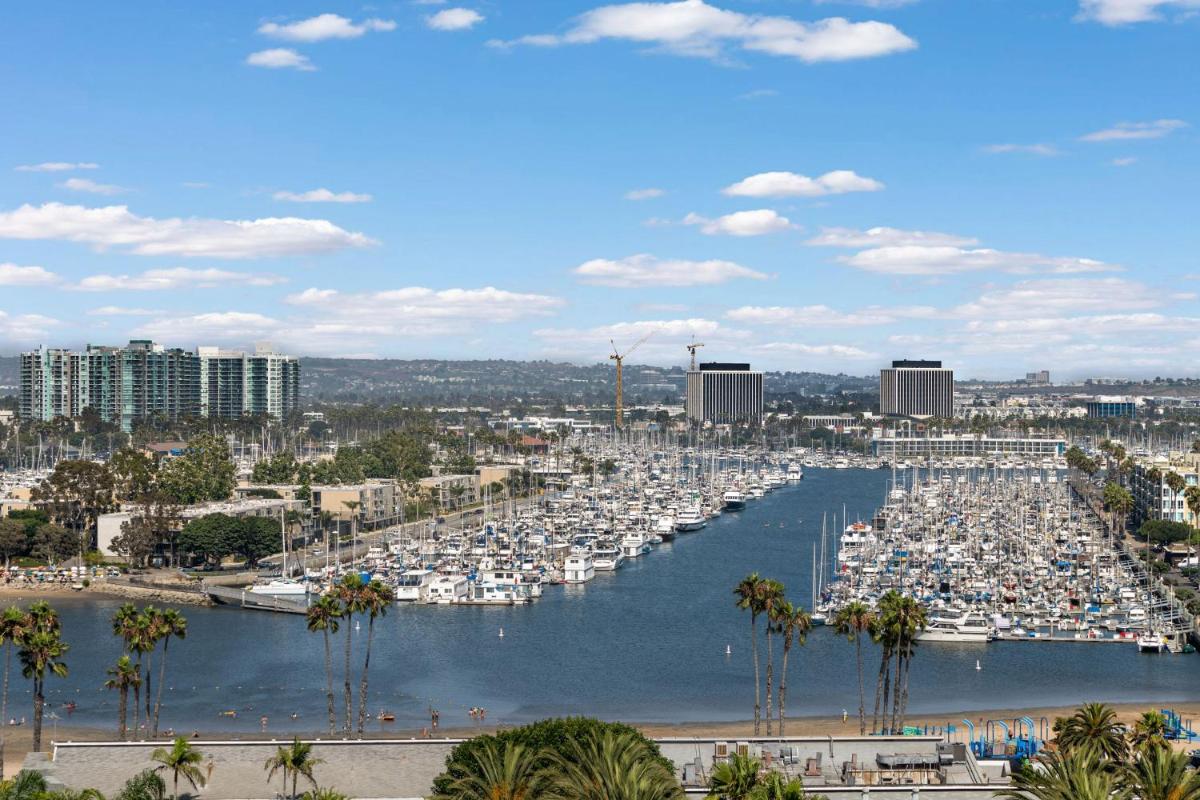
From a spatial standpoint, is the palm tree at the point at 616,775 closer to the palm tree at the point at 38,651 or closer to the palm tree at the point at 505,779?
the palm tree at the point at 505,779

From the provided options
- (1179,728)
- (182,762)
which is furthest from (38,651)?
(1179,728)

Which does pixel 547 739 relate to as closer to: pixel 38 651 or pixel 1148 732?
pixel 1148 732

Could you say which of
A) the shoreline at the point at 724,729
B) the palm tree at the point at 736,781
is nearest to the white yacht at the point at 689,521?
the shoreline at the point at 724,729

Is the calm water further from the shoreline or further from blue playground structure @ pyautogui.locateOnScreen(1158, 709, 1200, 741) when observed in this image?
blue playground structure @ pyautogui.locateOnScreen(1158, 709, 1200, 741)

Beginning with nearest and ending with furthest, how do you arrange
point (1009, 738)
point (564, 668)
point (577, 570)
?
point (1009, 738)
point (564, 668)
point (577, 570)

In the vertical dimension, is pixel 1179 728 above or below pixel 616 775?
below

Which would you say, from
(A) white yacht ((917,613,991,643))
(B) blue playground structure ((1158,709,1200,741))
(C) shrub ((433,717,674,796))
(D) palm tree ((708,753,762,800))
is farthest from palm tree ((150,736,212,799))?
(A) white yacht ((917,613,991,643))
